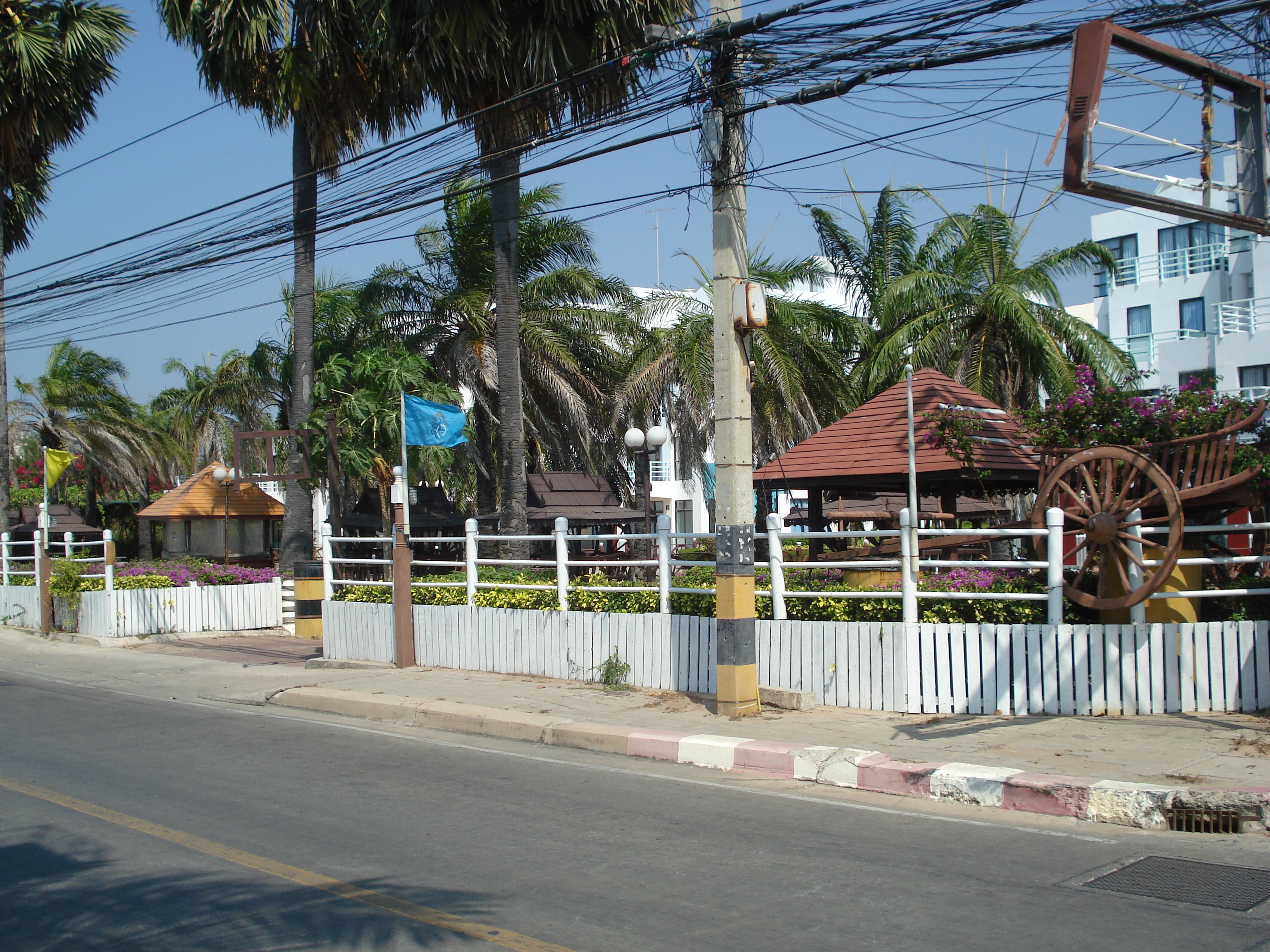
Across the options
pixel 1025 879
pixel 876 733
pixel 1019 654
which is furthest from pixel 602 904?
pixel 1019 654

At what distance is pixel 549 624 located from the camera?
42.9 ft

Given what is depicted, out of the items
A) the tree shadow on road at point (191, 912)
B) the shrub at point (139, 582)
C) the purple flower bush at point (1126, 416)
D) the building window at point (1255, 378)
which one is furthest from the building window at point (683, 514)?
the tree shadow on road at point (191, 912)

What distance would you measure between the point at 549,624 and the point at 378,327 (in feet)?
49.0

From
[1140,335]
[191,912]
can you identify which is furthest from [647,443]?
[1140,335]

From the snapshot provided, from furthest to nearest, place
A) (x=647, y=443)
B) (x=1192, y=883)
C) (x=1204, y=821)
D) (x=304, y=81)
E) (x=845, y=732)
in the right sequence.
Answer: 1. (x=647, y=443)
2. (x=304, y=81)
3. (x=845, y=732)
4. (x=1204, y=821)
5. (x=1192, y=883)

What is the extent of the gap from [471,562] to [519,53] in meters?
7.39

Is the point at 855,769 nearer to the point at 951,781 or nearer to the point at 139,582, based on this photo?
the point at 951,781

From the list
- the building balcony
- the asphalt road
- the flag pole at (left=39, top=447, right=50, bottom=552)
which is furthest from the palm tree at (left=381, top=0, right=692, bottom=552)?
the building balcony

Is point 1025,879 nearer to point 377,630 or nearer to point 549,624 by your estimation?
point 549,624

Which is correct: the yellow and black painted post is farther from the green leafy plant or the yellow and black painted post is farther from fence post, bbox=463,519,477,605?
the green leafy plant

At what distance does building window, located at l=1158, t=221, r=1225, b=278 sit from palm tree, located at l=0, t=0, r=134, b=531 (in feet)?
99.7

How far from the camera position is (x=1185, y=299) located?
113 ft

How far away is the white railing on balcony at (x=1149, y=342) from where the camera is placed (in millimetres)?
33656

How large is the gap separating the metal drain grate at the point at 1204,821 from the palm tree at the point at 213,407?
85.7 ft
